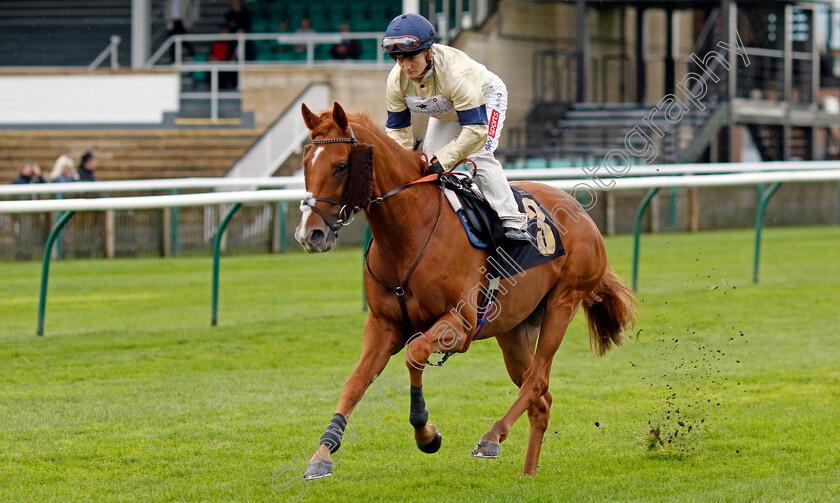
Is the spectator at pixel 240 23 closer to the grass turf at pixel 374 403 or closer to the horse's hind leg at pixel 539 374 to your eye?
the grass turf at pixel 374 403

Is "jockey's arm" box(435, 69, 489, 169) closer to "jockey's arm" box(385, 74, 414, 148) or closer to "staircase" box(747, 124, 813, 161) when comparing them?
"jockey's arm" box(385, 74, 414, 148)

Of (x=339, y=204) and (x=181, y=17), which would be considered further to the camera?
(x=181, y=17)

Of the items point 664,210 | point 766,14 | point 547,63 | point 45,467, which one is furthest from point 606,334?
point 766,14

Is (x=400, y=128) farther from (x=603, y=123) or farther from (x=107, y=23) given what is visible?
(x=107, y=23)

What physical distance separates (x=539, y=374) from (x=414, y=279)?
89cm

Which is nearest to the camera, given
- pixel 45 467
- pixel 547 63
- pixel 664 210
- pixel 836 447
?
pixel 45 467

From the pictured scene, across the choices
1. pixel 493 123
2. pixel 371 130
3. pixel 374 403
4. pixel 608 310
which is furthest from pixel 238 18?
pixel 371 130

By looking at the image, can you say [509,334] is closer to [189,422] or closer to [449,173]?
[449,173]

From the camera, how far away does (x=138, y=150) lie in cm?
1888

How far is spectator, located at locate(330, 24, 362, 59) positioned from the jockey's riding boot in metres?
15.2

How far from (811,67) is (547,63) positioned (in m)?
5.86

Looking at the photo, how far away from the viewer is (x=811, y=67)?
77.7 feet

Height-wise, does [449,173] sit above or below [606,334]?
above

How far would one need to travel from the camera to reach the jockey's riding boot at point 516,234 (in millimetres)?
5105
